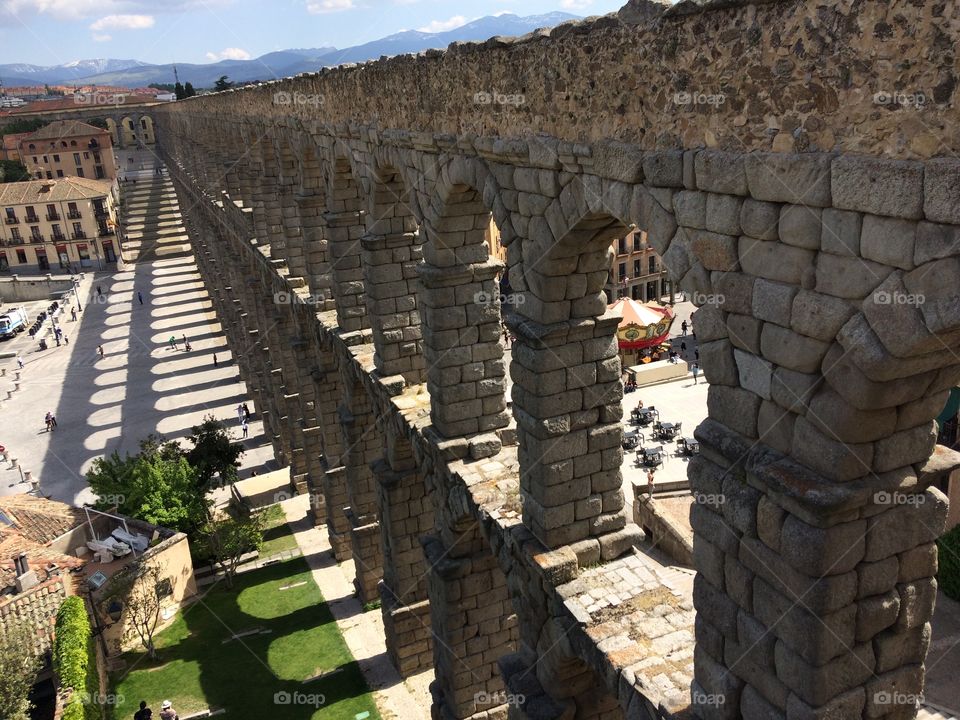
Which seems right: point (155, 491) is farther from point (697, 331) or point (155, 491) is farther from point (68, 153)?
point (68, 153)

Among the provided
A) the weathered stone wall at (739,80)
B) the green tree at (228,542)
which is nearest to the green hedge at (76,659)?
the green tree at (228,542)

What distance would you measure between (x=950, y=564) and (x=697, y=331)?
48.8ft

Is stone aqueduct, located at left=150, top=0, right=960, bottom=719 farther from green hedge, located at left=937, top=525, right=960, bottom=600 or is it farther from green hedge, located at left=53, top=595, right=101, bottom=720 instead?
green hedge, located at left=937, top=525, right=960, bottom=600

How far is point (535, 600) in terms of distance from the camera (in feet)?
30.8

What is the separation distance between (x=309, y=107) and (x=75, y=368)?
1247 inches

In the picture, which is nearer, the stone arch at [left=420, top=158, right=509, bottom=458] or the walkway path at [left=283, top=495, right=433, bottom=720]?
the stone arch at [left=420, top=158, right=509, bottom=458]

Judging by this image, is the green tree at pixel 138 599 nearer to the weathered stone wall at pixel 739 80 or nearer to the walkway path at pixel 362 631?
the walkway path at pixel 362 631

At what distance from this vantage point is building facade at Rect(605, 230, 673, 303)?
4172 centimetres

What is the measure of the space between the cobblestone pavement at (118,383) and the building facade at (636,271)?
64.8 feet

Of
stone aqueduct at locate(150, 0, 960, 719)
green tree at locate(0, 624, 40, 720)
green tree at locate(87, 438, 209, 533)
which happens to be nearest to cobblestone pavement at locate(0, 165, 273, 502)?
green tree at locate(87, 438, 209, 533)

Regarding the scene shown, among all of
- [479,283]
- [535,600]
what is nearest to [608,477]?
[535,600]

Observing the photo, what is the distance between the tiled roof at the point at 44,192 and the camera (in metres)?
60.3

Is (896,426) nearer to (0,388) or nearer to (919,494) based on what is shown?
(919,494)

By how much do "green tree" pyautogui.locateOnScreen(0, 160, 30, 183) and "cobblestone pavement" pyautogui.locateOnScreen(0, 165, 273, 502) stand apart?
1678 cm
